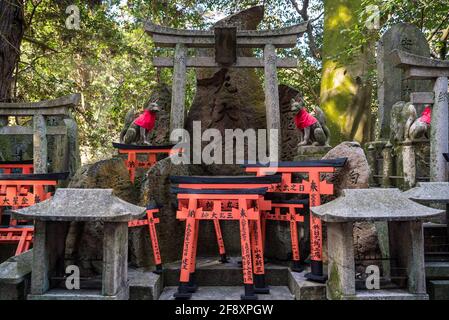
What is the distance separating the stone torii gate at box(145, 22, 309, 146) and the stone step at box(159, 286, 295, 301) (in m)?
3.24

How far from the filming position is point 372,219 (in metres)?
3.88

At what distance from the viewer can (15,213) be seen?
4086mm

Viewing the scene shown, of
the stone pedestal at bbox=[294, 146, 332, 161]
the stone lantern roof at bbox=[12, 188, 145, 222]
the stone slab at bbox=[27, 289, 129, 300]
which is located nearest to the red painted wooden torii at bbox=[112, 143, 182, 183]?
the stone lantern roof at bbox=[12, 188, 145, 222]

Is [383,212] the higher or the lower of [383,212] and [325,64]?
the lower

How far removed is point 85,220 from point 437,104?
5.89 meters

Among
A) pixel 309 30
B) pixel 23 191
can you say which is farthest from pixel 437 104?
pixel 309 30

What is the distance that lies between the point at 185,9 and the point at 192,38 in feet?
20.4

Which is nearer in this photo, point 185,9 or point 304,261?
point 304,261

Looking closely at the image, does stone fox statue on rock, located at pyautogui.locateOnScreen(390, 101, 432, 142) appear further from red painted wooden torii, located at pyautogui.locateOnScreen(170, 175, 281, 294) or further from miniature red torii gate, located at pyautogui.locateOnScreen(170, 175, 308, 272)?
red painted wooden torii, located at pyautogui.locateOnScreen(170, 175, 281, 294)

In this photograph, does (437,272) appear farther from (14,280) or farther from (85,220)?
(14,280)

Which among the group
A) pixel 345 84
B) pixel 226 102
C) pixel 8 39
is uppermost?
pixel 8 39

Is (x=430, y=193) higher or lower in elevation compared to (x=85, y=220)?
higher
